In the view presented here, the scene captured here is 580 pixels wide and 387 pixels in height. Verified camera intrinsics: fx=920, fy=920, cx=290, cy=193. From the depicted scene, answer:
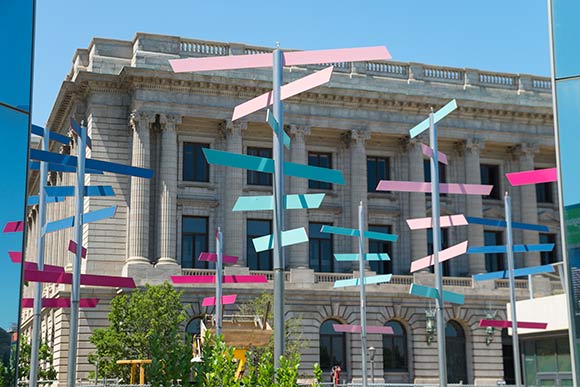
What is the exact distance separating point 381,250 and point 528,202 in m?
11.5

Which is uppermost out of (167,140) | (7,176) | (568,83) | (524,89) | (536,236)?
(524,89)

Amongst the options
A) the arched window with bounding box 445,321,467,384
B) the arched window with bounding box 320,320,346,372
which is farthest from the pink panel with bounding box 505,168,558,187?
the arched window with bounding box 445,321,467,384

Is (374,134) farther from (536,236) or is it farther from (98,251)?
(98,251)

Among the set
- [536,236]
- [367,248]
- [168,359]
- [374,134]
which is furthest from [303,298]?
[168,359]

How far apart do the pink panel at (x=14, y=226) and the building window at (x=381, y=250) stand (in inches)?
1924

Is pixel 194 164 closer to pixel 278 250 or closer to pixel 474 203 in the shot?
pixel 474 203

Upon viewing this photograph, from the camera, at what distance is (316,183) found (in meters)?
63.3

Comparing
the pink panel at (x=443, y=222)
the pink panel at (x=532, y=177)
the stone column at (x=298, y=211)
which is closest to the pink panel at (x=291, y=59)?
the pink panel at (x=532, y=177)

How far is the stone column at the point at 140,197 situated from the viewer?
5639 cm

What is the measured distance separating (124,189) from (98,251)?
435 cm

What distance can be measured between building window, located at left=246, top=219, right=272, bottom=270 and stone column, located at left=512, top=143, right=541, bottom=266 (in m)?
18.7

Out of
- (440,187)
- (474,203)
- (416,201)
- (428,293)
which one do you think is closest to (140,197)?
(416,201)

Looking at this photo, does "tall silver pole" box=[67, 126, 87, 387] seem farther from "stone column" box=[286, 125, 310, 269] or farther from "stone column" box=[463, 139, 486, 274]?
"stone column" box=[463, 139, 486, 274]

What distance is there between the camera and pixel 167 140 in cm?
5838
